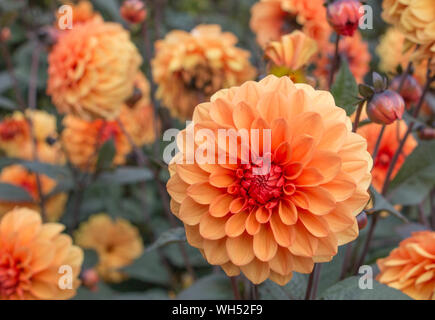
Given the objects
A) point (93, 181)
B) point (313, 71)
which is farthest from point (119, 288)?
point (313, 71)

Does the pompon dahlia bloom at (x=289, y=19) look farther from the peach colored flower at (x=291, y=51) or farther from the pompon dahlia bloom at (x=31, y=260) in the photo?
the pompon dahlia bloom at (x=31, y=260)

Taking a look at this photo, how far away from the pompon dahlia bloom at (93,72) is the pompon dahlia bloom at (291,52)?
1.82 feet

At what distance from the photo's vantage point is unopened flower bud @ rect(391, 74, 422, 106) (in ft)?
3.50

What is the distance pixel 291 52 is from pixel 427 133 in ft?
1.30

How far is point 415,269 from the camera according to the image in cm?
87

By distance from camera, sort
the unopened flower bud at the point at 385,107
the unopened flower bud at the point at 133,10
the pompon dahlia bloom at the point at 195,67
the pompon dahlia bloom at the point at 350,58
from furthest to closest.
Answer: the pompon dahlia bloom at the point at 350,58
the pompon dahlia bloom at the point at 195,67
the unopened flower bud at the point at 133,10
the unopened flower bud at the point at 385,107

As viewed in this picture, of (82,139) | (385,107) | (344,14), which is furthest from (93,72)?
(385,107)

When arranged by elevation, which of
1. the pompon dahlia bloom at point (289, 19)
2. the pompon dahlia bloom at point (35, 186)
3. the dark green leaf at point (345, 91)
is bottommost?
the pompon dahlia bloom at point (35, 186)

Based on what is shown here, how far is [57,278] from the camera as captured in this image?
39.4 inches

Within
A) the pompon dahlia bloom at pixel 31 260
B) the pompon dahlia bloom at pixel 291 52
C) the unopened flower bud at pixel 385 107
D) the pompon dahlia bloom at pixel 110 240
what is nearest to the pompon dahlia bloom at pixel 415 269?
the unopened flower bud at pixel 385 107

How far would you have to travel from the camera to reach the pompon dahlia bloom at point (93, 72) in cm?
137

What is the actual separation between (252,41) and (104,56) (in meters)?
1.14

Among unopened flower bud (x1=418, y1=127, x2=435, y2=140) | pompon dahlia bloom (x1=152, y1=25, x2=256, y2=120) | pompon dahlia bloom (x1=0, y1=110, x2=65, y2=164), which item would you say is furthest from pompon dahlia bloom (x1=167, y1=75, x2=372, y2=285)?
pompon dahlia bloom (x1=0, y1=110, x2=65, y2=164)

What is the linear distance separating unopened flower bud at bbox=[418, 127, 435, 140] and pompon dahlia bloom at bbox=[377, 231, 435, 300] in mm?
290
